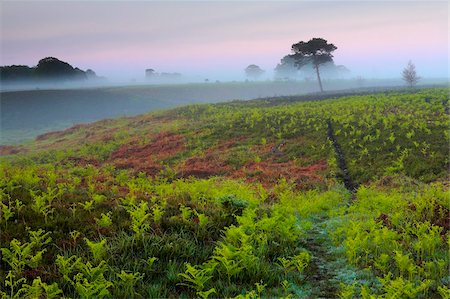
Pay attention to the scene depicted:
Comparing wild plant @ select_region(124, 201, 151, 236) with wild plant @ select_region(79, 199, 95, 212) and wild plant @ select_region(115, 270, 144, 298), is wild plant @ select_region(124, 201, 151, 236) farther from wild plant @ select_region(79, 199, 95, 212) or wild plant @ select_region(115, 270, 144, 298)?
wild plant @ select_region(115, 270, 144, 298)

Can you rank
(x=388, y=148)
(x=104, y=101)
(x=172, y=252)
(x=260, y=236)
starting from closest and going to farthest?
(x=172, y=252), (x=260, y=236), (x=388, y=148), (x=104, y=101)

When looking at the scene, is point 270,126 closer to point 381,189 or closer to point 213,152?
point 213,152

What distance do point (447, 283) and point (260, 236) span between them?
3846mm

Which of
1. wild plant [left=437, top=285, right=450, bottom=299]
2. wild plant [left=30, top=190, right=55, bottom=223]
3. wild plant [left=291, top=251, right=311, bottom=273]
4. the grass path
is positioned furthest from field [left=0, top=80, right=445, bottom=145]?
wild plant [left=437, top=285, right=450, bottom=299]

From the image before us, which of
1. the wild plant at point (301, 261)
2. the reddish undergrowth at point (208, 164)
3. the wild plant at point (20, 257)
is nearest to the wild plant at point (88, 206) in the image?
the wild plant at point (20, 257)

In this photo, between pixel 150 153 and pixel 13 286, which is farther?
pixel 150 153

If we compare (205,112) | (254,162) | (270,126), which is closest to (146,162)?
(254,162)

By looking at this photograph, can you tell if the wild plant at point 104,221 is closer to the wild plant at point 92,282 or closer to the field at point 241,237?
the field at point 241,237

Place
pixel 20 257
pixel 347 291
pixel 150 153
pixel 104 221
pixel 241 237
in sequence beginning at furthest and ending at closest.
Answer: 1. pixel 150 153
2. pixel 104 221
3. pixel 241 237
4. pixel 20 257
5. pixel 347 291

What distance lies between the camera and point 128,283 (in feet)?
20.5

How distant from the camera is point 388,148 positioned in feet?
70.5

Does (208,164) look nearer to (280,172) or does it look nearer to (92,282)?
(280,172)

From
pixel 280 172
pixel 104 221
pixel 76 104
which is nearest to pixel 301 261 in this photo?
pixel 104 221

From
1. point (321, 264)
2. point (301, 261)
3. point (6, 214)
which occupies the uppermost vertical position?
point (6, 214)
